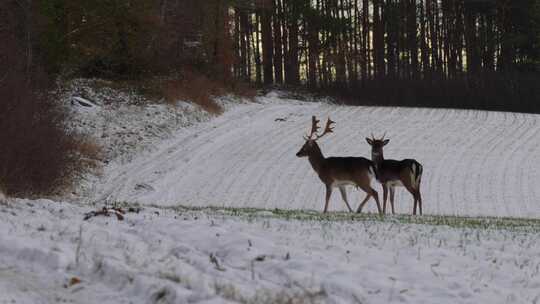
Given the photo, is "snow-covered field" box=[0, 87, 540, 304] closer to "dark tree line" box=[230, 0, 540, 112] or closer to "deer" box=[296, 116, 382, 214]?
"deer" box=[296, 116, 382, 214]

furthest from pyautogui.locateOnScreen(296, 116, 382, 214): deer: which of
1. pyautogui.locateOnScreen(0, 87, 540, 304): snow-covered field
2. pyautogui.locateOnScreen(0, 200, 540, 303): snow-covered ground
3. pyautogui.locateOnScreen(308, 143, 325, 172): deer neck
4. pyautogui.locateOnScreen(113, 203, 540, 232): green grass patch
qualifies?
Answer: pyautogui.locateOnScreen(0, 200, 540, 303): snow-covered ground

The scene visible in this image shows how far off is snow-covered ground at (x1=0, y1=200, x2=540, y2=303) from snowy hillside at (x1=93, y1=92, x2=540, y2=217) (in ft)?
50.9

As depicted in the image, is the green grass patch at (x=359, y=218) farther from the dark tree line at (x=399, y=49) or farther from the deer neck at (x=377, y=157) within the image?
the dark tree line at (x=399, y=49)

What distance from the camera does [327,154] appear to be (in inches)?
1359

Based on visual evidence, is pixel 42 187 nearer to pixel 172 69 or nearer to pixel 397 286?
pixel 397 286

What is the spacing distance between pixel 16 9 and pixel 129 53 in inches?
449

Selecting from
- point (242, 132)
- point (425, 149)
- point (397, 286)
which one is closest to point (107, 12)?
point (242, 132)

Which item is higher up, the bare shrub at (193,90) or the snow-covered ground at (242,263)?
the bare shrub at (193,90)

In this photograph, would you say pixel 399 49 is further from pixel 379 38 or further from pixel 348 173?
pixel 348 173

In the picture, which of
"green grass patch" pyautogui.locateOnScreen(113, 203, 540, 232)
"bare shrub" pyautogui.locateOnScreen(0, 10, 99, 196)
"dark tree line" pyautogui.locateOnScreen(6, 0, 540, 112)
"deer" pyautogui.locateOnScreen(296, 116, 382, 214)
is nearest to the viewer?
"green grass patch" pyautogui.locateOnScreen(113, 203, 540, 232)

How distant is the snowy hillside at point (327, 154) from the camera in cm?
2728

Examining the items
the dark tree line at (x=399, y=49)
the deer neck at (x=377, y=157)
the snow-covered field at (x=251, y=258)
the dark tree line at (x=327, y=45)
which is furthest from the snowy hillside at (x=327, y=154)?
the snow-covered field at (x=251, y=258)

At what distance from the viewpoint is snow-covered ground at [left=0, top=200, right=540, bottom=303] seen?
23.4 ft

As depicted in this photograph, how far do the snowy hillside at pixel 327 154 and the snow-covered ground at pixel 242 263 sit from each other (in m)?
15.5
